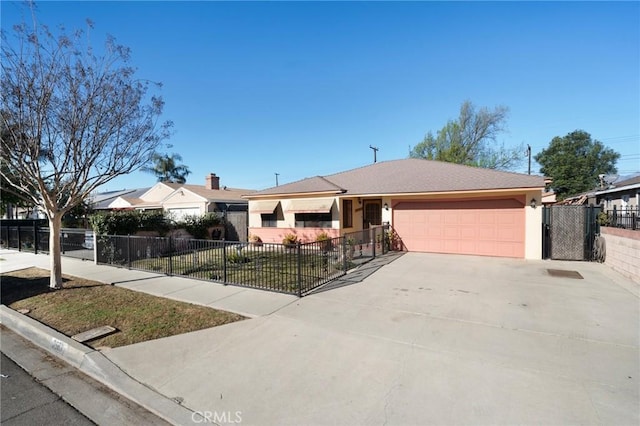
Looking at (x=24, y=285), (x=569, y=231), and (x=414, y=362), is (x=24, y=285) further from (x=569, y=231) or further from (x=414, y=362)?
(x=569, y=231)

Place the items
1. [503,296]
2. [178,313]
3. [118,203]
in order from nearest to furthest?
[178,313] < [503,296] < [118,203]

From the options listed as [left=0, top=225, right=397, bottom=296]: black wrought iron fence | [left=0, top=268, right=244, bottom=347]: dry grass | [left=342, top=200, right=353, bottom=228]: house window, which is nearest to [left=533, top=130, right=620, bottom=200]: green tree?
[left=342, top=200, right=353, bottom=228]: house window

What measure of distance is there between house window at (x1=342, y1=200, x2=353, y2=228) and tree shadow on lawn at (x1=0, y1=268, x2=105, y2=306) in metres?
10.2

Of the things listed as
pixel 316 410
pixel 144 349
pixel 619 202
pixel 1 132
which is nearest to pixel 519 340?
pixel 316 410

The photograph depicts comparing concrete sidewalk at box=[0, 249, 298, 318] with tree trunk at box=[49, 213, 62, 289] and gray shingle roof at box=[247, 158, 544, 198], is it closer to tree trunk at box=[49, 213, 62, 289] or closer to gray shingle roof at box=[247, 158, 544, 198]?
tree trunk at box=[49, 213, 62, 289]

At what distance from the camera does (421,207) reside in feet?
42.4

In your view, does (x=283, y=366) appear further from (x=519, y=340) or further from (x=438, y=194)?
(x=438, y=194)

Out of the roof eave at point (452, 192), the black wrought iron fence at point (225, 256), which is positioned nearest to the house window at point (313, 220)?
the roof eave at point (452, 192)

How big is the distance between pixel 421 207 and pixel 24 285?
13771 mm

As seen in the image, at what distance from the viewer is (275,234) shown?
16.2 m

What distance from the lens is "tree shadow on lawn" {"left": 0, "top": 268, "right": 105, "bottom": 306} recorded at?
22.4 ft

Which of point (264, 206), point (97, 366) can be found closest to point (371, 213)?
point (264, 206)

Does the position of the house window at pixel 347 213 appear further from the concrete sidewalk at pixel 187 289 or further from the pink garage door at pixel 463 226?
the concrete sidewalk at pixel 187 289

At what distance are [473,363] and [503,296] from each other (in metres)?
3.46
